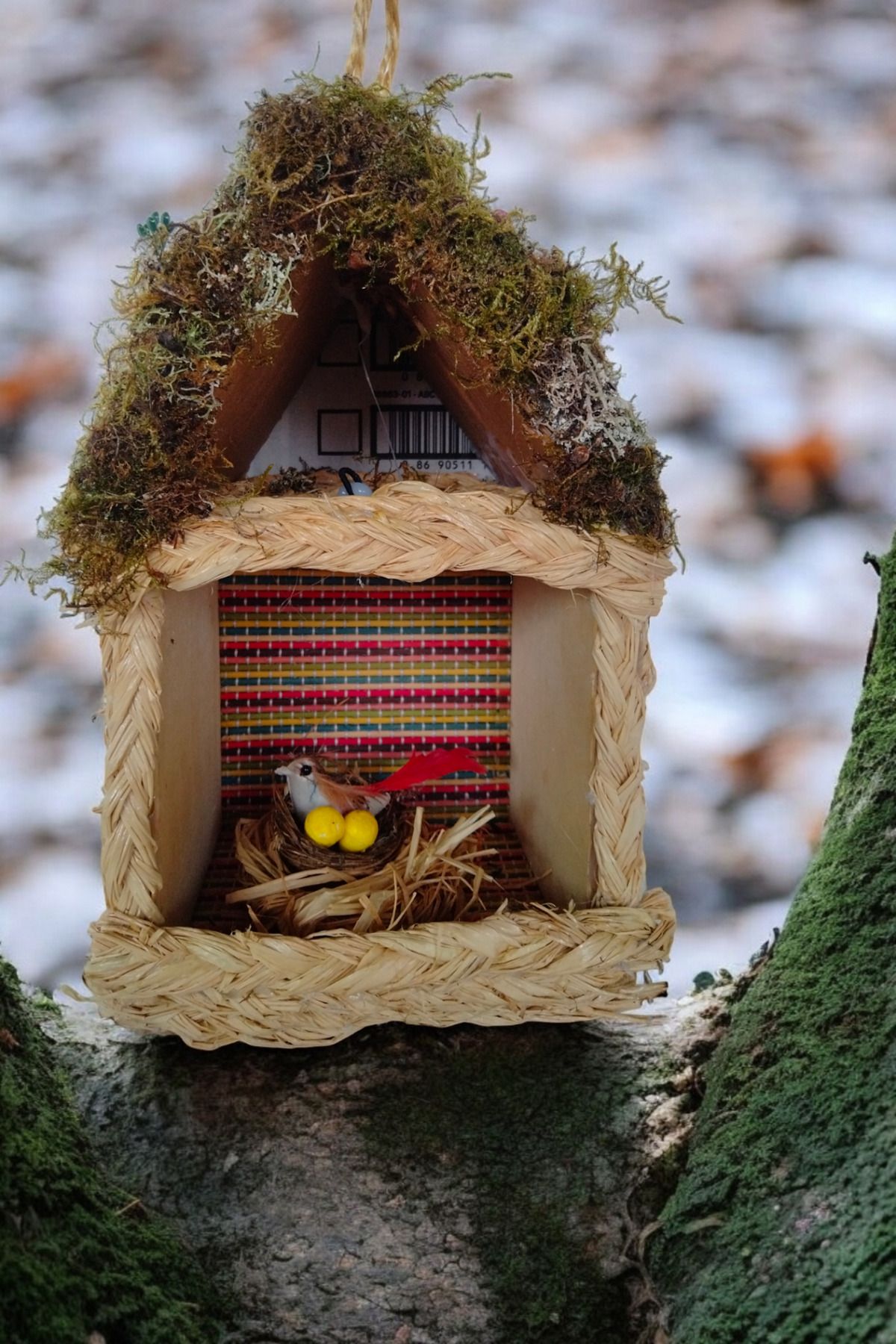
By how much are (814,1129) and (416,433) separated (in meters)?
1.03

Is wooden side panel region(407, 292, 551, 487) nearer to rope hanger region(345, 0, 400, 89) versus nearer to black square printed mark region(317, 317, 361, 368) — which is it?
black square printed mark region(317, 317, 361, 368)

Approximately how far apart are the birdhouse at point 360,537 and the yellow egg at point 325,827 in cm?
3

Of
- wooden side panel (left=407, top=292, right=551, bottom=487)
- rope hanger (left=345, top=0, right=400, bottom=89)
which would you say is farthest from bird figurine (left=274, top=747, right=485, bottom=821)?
rope hanger (left=345, top=0, right=400, bottom=89)

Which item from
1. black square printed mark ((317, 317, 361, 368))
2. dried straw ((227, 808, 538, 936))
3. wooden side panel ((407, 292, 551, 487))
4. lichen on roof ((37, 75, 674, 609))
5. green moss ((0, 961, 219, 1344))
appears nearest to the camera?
green moss ((0, 961, 219, 1344))

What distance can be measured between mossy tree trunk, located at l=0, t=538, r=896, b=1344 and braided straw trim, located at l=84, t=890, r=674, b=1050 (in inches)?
3.0

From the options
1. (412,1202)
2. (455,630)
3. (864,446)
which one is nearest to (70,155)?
(455,630)

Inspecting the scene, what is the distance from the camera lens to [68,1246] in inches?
31.7

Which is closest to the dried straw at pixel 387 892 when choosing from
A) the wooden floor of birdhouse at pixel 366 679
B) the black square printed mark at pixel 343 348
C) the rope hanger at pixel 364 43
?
the wooden floor of birdhouse at pixel 366 679

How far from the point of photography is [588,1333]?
0.91 meters

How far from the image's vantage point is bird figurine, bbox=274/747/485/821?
1293 mm

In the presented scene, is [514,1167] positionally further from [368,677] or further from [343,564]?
[368,677]

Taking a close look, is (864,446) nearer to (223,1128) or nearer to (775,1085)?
(775,1085)

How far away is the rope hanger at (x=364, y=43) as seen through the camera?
1.07 meters

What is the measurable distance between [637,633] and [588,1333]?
62cm
